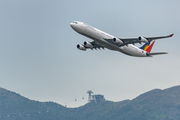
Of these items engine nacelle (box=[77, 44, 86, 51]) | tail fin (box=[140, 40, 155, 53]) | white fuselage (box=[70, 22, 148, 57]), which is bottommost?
white fuselage (box=[70, 22, 148, 57])

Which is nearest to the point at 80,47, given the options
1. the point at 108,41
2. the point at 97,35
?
the point at 108,41

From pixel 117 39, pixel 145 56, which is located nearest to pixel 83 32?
pixel 117 39

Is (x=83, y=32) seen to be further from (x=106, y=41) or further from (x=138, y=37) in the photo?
(x=138, y=37)

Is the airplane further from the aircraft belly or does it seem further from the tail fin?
the tail fin

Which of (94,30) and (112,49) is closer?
(94,30)

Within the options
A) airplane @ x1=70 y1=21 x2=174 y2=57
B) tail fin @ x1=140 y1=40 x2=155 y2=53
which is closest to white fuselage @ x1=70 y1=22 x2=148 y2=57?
airplane @ x1=70 y1=21 x2=174 y2=57

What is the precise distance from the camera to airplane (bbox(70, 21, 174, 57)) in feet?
284

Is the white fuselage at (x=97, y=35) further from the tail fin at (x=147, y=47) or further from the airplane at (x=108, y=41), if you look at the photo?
the tail fin at (x=147, y=47)

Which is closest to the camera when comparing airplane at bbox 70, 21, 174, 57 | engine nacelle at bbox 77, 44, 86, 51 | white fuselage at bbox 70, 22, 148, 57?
white fuselage at bbox 70, 22, 148, 57

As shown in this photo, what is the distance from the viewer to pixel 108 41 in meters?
90.4

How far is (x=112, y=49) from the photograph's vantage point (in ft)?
313

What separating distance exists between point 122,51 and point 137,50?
20.9 feet

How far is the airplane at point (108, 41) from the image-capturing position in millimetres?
86562

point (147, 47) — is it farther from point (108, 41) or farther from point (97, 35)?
point (97, 35)
